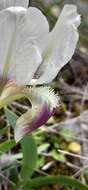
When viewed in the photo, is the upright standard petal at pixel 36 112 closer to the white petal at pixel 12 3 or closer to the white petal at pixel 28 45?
the white petal at pixel 28 45

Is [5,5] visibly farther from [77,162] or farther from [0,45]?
[77,162]

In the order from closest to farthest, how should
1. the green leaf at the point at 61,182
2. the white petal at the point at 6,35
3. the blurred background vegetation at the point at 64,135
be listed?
the white petal at the point at 6,35
the green leaf at the point at 61,182
the blurred background vegetation at the point at 64,135

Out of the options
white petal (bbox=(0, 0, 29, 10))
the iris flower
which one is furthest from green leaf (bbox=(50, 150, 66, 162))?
white petal (bbox=(0, 0, 29, 10))

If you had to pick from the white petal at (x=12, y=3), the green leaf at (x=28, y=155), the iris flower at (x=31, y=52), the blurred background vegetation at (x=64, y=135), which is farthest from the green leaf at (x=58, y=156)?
the white petal at (x=12, y=3)

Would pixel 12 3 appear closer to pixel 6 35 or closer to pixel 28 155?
pixel 6 35

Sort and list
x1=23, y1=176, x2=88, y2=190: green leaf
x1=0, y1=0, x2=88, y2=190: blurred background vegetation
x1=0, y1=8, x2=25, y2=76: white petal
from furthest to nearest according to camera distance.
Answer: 1. x1=0, y1=0, x2=88, y2=190: blurred background vegetation
2. x1=23, y1=176, x2=88, y2=190: green leaf
3. x1=0, y1=8, x2=25, y2=76: white petal

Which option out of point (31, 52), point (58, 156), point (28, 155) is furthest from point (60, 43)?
point (58, 156)

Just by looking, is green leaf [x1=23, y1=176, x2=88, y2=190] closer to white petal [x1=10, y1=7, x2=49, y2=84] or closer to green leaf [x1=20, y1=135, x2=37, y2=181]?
green leaf [x1=20, y1=135, x2=37, y2=181]
